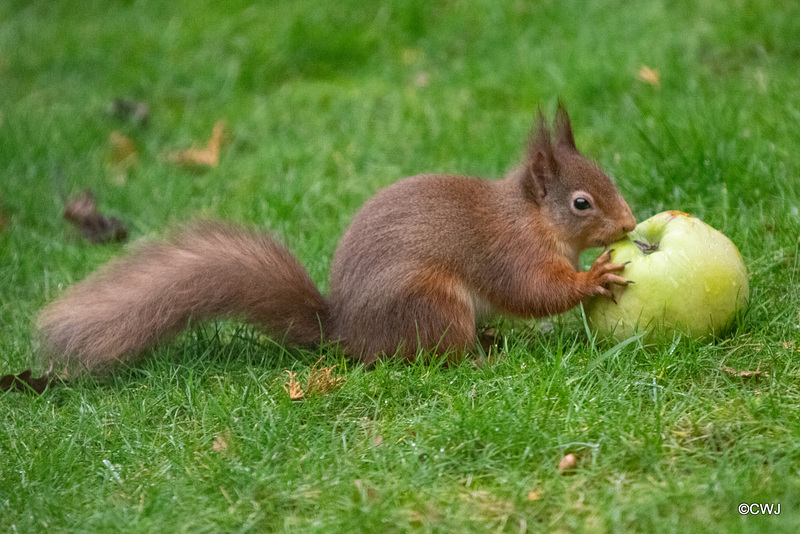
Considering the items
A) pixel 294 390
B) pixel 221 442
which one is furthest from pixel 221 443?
pixel 294 390

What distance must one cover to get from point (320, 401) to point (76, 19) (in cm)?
488

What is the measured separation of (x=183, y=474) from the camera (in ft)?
7.14

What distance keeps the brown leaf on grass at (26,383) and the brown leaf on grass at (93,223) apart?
1.29m

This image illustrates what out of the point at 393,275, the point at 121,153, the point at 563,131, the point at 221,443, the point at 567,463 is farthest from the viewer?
the point at 121,153

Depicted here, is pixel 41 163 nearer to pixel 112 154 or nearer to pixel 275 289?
pixel 112 154

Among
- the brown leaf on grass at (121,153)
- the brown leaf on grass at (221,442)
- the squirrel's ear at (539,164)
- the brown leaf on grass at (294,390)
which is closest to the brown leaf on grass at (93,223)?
the brown leaf on grass at (121,153)

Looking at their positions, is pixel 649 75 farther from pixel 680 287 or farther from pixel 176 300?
pixel 176 300

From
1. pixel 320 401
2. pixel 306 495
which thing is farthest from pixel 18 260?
pixel 306 495

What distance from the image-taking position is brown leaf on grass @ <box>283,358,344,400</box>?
98.5 inches

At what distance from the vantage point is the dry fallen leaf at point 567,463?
2051 mm

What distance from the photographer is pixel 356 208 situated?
390 centimetres

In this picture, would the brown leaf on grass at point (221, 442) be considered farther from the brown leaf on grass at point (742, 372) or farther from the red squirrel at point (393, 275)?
the brown leaf on grass at point (742, 372)

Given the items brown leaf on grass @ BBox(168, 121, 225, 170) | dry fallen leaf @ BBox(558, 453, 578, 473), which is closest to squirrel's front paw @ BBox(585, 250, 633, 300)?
dry fallen leaf @ BBox(558, 453, 578, 473)

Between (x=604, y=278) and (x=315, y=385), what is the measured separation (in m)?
0.89
